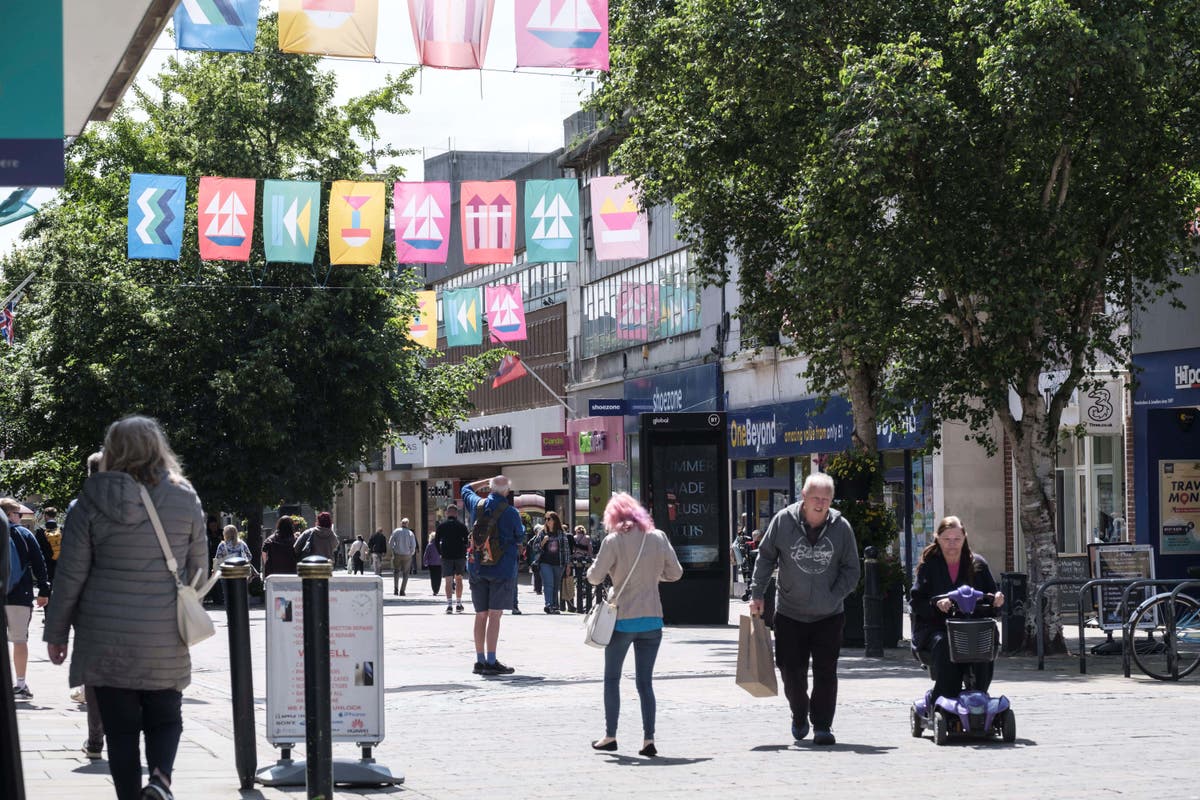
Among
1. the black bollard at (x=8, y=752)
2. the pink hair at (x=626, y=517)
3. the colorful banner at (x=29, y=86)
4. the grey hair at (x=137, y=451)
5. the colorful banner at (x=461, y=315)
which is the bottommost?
the black bollard at (x=8, y=752)

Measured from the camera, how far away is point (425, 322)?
44.0 m

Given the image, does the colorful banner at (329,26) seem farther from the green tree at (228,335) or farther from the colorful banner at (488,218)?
the green tree at (228,335)

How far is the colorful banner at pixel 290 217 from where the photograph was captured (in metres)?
25.5

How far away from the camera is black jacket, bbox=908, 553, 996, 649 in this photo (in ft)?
39.8

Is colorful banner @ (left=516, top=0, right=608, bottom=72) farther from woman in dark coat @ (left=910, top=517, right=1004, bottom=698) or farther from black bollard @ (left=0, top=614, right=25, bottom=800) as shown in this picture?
black bollard @ (left=0, top=614, right=25, bottom=800)

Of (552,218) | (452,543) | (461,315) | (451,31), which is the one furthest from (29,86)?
(461,315)

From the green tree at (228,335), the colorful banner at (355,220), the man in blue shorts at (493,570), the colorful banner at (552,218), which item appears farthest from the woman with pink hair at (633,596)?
the green tree at (228,335)

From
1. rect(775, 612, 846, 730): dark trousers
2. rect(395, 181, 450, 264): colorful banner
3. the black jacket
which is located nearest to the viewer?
rect(775, 612, 846, 730): dark trousers

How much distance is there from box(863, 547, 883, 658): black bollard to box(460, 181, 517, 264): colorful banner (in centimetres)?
776

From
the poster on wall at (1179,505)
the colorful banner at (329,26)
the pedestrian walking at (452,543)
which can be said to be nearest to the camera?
the colorful banner at (329,26)

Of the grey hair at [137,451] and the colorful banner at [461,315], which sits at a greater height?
the colorful banner at [461,315]

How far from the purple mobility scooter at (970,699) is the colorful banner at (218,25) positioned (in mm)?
7148

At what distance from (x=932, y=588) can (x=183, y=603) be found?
5.90 metres

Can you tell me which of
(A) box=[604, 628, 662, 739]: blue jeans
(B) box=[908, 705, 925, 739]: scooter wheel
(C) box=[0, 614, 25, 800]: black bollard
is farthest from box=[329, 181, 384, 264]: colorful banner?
(C) box=[0, 614, 25, 800]: black bollard
